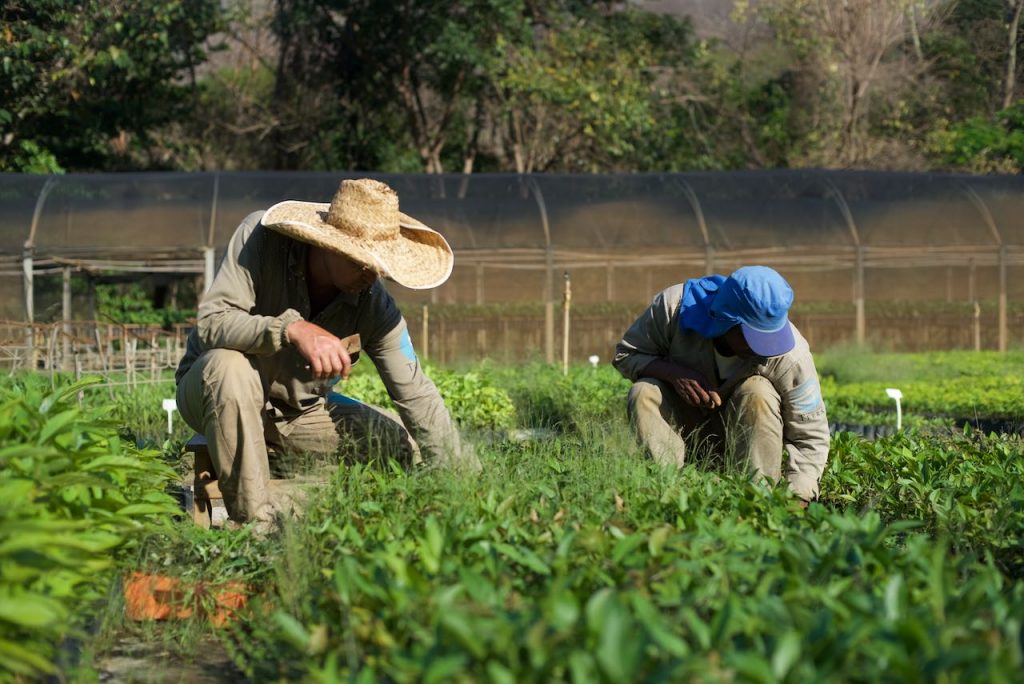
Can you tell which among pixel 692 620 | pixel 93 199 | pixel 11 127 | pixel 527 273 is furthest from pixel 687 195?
pixel 692 620

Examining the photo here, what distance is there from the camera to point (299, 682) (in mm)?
2342

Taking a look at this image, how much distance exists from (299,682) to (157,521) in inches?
41.1

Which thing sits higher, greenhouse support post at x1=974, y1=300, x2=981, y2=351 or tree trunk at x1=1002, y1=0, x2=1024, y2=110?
tree trunk at x1=1002, y1=0, x2=1024, y2=110

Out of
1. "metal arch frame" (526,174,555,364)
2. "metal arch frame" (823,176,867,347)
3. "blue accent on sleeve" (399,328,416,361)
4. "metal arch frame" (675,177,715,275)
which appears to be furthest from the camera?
"metal arch frame" (823,176,867,347)

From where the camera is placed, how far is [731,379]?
4480mm

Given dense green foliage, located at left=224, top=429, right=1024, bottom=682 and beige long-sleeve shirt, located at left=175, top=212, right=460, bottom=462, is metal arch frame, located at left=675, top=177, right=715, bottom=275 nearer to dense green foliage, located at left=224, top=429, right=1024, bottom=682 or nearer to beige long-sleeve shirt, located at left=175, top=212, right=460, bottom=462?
beige long-sleeve shirt, located at left=175, top=212, right=460, bottom=462

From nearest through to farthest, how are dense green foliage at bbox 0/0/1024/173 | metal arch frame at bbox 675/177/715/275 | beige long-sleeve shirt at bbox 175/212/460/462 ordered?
beige long-sleeve shirt at bbox 175/212/460/462, metal arch frame at bbox 675/177/715/275, dense green foliage at bbox 0/0/1024/173

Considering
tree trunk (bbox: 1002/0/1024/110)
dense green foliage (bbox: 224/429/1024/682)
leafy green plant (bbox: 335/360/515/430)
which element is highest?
tree trunk (bbox: 1002/0/1024/110)

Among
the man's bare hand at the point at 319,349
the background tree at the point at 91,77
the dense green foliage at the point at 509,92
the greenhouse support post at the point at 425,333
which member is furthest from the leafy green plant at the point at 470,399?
the dense green foliage at the point at 509,92

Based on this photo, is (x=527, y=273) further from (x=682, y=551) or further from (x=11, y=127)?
(x=682, y=551)

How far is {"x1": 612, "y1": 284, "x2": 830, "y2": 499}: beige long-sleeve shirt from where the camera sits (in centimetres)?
419

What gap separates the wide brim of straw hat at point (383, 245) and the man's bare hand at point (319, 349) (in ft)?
0.91

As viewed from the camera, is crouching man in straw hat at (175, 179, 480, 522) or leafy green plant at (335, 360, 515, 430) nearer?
crouching man in straw hat at (175, 179, 480, 522)

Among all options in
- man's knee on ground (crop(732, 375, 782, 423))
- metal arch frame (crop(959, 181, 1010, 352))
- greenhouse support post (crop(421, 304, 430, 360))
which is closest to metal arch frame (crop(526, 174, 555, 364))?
greenhouse support post (crop(421, 304, 430, 360))
